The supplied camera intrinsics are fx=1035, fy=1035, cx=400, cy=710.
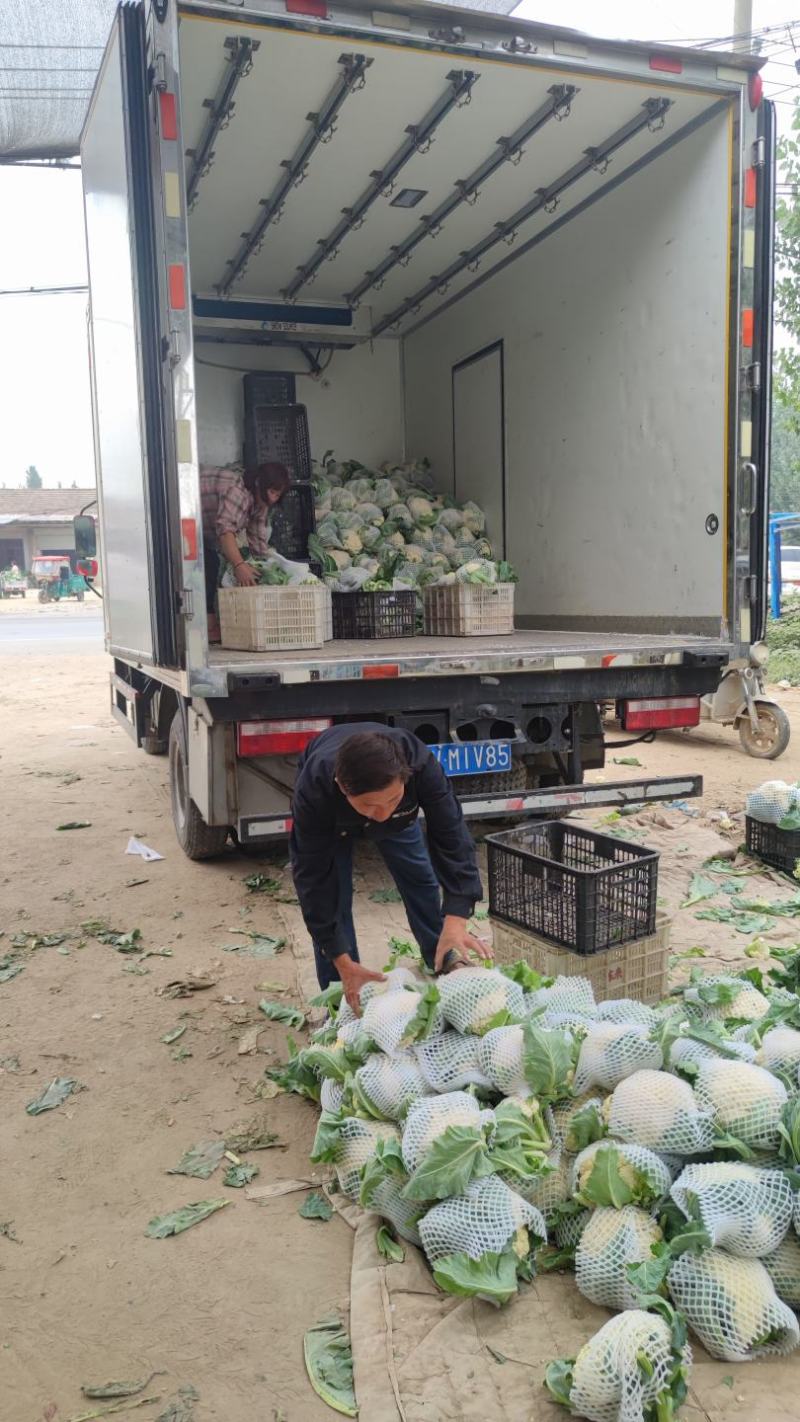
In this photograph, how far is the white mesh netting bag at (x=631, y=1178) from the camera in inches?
94.2

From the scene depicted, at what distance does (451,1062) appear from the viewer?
2.84 metres

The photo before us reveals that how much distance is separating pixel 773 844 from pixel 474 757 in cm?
188

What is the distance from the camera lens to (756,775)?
816cm

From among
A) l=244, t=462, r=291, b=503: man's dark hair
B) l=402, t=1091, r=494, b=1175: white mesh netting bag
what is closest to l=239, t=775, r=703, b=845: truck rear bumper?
l=402, t=1091, r=494, b=1175: white mesh netting bag

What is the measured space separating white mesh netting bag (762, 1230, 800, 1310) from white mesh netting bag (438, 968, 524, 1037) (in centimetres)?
86

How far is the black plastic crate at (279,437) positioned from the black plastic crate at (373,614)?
2.33 meters

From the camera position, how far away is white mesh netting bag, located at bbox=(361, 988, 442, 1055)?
2.95 metres

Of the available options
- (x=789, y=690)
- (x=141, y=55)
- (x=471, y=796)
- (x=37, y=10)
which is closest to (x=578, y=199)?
(x=141, y=55)

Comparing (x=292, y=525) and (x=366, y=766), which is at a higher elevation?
(x=292, y=525)

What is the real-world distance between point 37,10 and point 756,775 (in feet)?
29.5

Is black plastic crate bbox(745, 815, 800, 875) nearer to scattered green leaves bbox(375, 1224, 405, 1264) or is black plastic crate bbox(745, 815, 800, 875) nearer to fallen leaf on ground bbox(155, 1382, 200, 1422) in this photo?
scattered green leaves bbox(375, 1224, 405, 1264)

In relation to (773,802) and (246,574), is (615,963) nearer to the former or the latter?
(773,802)

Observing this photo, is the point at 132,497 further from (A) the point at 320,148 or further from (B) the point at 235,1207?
(B) the point at 235,1207

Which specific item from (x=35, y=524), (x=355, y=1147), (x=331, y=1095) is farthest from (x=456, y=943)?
(x=35, y=524)
